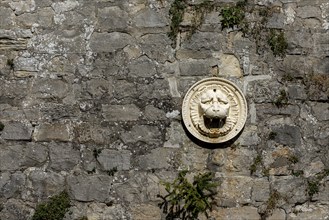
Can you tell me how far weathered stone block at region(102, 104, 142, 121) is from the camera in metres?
5.14

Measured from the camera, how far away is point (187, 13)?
528cm

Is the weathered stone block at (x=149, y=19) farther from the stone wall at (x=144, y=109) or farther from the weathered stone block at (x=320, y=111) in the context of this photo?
the weathered stone block at (x=320, y=111)

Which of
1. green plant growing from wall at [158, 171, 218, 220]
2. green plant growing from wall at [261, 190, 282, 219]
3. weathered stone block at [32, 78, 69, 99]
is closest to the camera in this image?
green plant growing from wall at [158, 171, 218, 220]

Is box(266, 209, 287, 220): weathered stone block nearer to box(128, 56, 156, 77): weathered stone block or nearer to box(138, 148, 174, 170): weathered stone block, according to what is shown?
box(138, 148, 174, 170): weathered stone block

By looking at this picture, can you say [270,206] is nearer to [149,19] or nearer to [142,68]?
[142,68]

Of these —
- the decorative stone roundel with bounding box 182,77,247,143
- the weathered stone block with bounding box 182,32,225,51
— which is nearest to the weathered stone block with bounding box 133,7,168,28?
the weathered stone block with bounding box 182,32,225,51

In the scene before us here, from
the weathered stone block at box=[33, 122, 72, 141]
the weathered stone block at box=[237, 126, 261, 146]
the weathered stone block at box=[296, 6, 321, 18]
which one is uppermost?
the weathered stone block at box=[296, 6, 321, 18]

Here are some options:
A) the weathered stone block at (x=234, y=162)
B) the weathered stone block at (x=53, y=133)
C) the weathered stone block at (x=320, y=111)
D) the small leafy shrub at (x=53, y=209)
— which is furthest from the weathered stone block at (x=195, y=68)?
the small leafy shrub at (x=53, y=209)

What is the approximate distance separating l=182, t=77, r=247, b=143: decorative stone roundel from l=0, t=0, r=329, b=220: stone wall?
3.3 inches

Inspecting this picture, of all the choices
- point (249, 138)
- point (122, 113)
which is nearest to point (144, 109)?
point (122, 113)

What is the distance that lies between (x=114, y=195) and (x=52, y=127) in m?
0.78

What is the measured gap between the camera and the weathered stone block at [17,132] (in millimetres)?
5137

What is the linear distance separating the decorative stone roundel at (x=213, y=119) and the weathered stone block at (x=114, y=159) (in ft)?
1.91

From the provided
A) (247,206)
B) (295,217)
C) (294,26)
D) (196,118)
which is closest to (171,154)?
(196,118)
